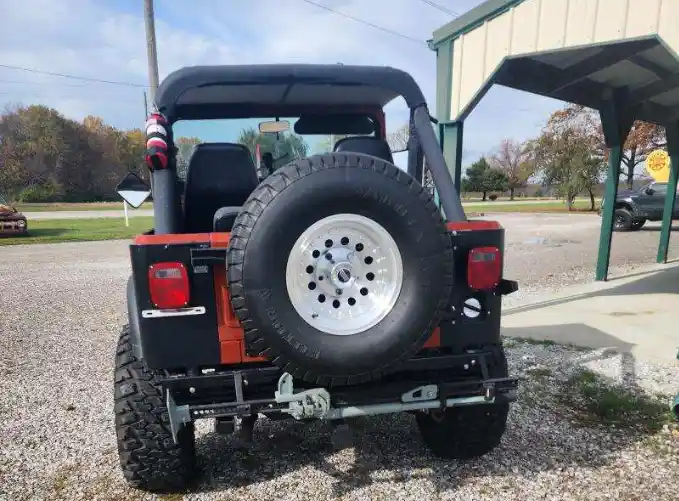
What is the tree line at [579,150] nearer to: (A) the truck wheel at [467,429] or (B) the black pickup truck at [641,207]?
(B) the black pickup truck at [641,207]

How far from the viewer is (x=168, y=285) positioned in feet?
7.13

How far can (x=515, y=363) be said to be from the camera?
4.55 meters

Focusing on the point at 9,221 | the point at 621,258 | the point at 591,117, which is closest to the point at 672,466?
the point at 621,258

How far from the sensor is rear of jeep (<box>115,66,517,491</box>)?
2.05 metres

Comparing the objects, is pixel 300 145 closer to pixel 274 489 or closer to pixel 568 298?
pixel 274 489

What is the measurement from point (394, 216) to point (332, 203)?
0.27 metres

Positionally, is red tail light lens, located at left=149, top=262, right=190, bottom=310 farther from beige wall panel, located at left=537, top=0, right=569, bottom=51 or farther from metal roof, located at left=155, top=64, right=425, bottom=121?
beige wall panel, located at left=537, top=0, right=569, bottom=51

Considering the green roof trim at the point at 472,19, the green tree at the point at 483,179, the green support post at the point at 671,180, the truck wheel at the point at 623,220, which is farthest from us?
the green tree at the point at 483,179

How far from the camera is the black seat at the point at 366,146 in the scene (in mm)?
3369

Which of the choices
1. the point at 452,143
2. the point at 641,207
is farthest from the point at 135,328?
the point at 641,207

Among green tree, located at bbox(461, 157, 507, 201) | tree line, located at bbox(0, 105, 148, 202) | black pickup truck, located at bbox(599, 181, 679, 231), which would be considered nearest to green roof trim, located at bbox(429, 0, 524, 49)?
black pickup truck, located at bbox(599, 181, 679, 231)

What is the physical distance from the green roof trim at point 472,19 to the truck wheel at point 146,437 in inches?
195

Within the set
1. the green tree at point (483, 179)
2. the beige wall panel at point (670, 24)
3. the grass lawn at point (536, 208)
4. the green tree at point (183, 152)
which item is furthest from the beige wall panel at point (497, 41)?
the green tree at point (483, 179)

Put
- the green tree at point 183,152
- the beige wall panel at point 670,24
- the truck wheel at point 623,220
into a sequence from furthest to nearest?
the truck wheel at point 623,220
the beige wall panel at point 670,24
the green tree at point 183,152
